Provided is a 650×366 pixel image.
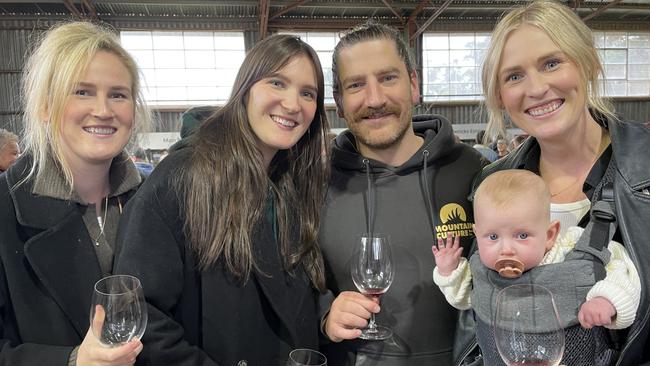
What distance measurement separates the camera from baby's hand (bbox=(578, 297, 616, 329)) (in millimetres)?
1499

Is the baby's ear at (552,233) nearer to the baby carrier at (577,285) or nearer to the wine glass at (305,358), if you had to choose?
the baby carrier at (577,285)

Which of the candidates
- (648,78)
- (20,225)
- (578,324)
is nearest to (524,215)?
(578,324)

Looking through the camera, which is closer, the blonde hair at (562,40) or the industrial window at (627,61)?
the blonde hair at (562,40)

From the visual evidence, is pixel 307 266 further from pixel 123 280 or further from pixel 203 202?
pixel 123 280

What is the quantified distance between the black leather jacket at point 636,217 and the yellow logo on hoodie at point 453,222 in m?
0.71

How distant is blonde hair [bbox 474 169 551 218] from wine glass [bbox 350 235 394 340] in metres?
0.42

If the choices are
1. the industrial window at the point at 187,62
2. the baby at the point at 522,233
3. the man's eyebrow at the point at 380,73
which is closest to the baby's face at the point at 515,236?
the baby at the point at 522,233

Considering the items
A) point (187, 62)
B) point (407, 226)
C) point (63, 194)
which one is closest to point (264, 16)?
point (187, 62)

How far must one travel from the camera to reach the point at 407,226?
2303 mm

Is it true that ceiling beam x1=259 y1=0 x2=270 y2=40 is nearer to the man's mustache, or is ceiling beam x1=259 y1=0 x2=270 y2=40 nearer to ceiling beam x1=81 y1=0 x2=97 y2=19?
ceiling beam x1=81 y1=0 x2=97 y2=19

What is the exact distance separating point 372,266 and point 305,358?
20.6 inches

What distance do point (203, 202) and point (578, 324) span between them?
1.43 m

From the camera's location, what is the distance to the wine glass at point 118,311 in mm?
1438

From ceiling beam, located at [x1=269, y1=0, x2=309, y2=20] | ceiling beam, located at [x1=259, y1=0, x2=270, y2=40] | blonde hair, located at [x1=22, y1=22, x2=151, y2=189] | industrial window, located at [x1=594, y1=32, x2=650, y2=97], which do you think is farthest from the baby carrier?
industrial window, located at [x1=594, y1=32, x2=650, y2=97]
